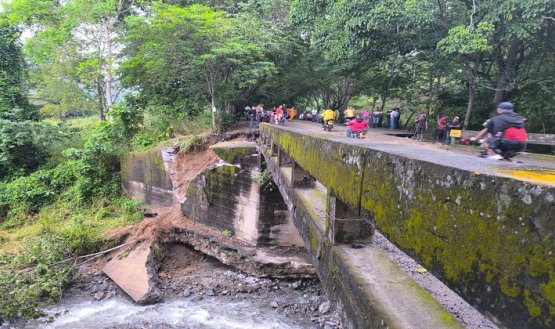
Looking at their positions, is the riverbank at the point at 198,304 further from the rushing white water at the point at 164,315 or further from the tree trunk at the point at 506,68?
the tree trunk at the point at 506,68

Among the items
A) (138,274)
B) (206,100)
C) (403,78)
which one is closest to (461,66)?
(403,78)

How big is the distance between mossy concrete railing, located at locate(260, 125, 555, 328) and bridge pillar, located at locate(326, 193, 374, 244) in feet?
3.16

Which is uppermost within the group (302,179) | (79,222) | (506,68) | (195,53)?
(195,53)

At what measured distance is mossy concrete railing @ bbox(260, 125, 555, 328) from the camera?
95 cm

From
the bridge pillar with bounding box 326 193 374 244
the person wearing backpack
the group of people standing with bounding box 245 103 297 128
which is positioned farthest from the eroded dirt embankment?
the bridge pillar with bounding box 326 193 374 244

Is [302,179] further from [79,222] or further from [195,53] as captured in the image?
[79,222]

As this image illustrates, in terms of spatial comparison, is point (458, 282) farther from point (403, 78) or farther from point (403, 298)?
point (403, 78)

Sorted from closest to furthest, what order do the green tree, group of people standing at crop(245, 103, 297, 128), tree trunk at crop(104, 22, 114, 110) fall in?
the green tree, group of people standing at crop(245, 103, 297, 128), tree trunk at crop(104, 22, 114, 110)

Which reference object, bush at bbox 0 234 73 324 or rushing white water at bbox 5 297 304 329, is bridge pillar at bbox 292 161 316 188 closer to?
rushing white water at bbox 5 297 304 329

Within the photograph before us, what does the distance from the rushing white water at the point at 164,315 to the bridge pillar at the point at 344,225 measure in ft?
20.3

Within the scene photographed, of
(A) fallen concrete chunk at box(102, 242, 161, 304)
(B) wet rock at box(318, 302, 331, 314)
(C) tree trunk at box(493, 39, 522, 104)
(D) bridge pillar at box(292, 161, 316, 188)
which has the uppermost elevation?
(C) tree trunk at box(493, 39, 522, 104)

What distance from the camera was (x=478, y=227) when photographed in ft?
3.87

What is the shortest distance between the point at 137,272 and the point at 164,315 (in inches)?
77.3

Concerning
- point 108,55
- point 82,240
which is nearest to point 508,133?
point 82,240
